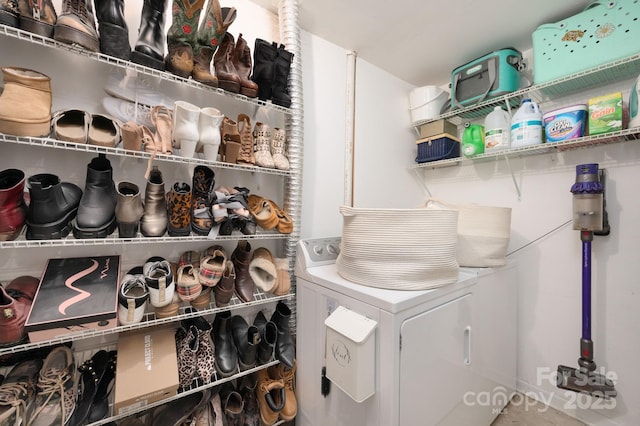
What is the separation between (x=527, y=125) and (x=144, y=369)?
2.39 m

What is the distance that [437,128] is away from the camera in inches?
83.0

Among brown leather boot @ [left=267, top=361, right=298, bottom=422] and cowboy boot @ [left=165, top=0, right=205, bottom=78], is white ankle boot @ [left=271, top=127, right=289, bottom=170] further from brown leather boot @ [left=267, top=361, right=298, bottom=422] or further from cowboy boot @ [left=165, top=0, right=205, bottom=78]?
brown leather boot @ [left=267, top=361, right=298, bottom=422]

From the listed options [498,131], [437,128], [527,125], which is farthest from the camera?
[437,128]

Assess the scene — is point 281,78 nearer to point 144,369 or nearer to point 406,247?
point 406,247

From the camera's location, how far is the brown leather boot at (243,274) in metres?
1.25

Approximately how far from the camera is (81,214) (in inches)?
35.7

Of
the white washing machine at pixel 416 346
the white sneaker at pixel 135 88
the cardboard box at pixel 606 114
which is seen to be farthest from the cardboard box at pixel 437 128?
the white sneaker at pixel 135 88

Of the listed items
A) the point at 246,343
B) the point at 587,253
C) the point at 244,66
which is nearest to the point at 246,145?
the point at 244,66

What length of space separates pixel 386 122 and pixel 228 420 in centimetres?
231

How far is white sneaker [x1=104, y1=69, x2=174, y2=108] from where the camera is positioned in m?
1.09

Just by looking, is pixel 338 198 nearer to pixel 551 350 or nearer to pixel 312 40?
pixel 312 40

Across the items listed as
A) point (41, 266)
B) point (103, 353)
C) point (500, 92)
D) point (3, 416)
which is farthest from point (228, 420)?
point (500, 92)

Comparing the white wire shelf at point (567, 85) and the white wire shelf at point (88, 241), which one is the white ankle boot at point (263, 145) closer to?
the white wire shelf at point (88, 241)

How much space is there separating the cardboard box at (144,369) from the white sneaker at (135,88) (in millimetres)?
1079
